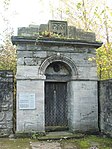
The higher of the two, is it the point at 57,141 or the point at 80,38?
the point at 80,38

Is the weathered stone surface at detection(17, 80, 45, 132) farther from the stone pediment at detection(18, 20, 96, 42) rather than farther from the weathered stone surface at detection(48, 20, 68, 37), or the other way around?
the weathered stone surface at detection(48, 20, 68, 37)

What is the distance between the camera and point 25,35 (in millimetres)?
8648

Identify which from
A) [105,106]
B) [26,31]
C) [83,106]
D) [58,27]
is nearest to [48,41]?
[58,27]

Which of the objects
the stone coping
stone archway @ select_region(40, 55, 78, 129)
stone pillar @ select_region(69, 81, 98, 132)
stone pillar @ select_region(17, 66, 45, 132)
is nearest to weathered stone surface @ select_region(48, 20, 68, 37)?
the stone coping

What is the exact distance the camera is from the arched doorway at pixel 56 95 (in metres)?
9.27

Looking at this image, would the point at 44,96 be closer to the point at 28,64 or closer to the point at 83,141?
the point at 28,64

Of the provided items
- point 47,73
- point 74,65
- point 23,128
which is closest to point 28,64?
point 47,73

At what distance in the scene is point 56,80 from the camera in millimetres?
9234

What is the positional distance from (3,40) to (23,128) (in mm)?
7067

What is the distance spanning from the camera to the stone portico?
27.9ft

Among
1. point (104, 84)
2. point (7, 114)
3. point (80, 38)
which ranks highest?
point (80, 38)

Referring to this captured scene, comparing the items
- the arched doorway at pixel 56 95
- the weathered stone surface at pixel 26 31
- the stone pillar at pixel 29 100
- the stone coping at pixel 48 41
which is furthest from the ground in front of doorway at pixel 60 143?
the weathered stone surface at pixel 26 31

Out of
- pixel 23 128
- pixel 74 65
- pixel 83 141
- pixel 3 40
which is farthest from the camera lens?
pixel 3 40

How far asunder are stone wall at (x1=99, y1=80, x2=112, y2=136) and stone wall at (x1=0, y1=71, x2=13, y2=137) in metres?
3.47
